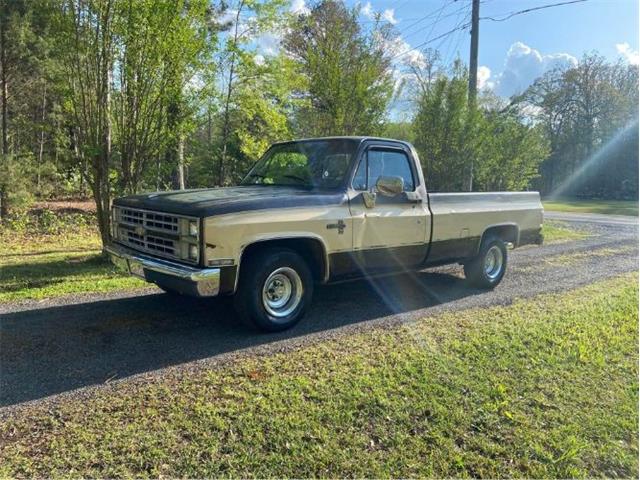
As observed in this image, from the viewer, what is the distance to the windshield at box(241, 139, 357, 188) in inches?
207

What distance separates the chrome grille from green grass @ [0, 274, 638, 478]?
119 centimetres

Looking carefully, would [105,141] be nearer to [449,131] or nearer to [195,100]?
[195,100]

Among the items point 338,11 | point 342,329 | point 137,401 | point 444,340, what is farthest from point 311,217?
point 338,11

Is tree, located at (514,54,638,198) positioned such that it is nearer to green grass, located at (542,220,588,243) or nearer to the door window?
green grass, located at (542,220,588,243)

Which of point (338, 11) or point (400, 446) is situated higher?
point (338, 11)

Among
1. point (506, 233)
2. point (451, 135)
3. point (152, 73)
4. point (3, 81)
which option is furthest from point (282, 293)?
point (3, 81)

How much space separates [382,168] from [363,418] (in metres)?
3.14

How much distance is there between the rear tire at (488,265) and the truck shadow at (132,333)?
0.41m

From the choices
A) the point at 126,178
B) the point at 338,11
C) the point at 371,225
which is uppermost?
the point at 338,11

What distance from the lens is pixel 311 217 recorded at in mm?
4629

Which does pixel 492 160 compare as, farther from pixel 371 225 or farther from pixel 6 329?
pixel 6 329

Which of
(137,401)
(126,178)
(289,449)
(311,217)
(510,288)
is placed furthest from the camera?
(126,178)

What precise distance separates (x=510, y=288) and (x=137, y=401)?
18.3 ft

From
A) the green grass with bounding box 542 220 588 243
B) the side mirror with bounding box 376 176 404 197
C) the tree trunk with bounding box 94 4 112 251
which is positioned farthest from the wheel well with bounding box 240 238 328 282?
the green grass with bounding box 542 220 588 243
